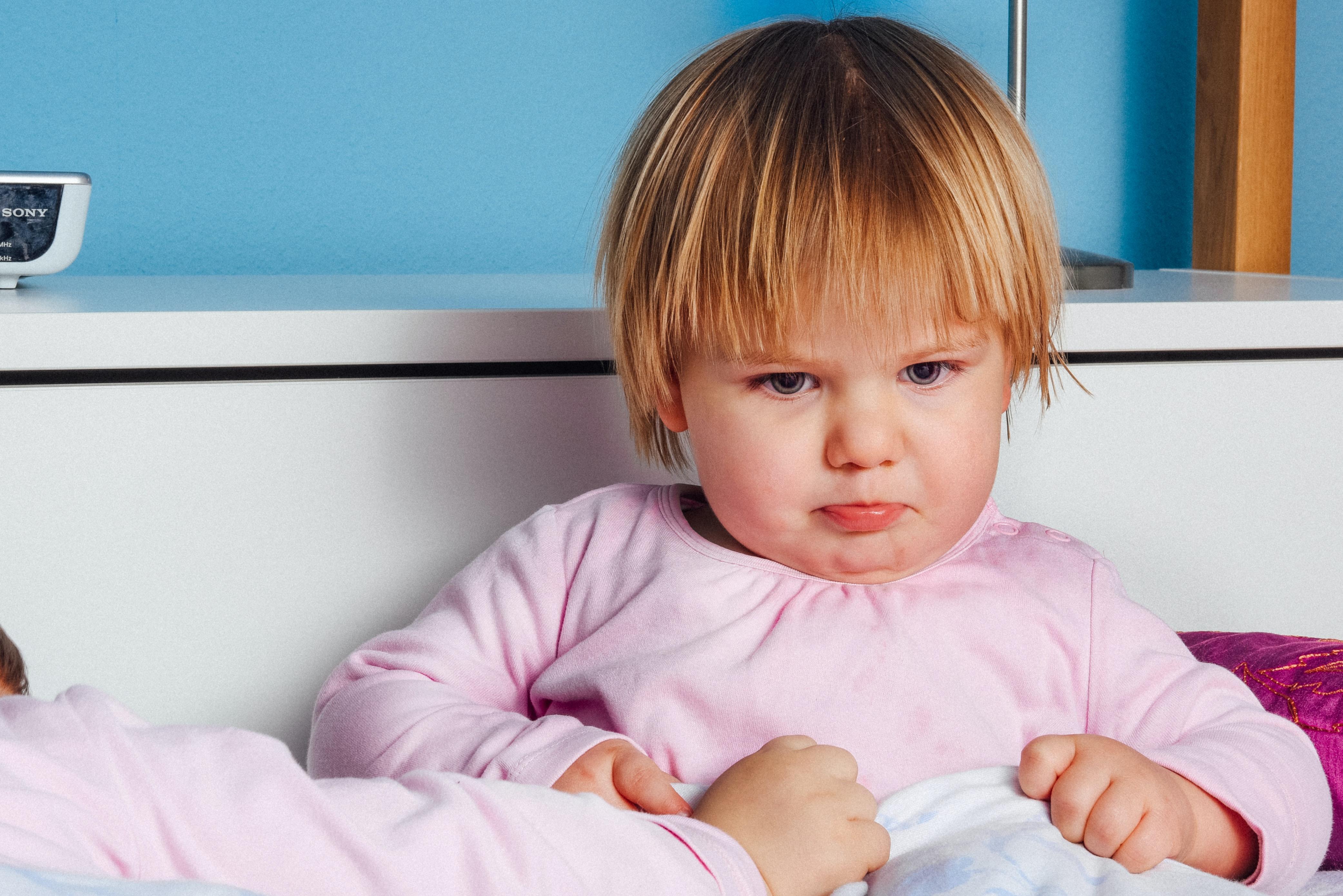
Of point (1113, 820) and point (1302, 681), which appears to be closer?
point (1113, 820)

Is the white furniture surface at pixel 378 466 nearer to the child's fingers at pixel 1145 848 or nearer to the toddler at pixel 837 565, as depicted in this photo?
the toddler at pixel 837 565

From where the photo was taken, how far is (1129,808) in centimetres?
53

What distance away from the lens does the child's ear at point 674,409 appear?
64 centimetres

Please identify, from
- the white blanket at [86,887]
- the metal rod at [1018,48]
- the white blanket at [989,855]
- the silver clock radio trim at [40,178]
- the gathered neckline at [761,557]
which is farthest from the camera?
the metal rod at [1018,48]

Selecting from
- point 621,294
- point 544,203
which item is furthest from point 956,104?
point 544,203

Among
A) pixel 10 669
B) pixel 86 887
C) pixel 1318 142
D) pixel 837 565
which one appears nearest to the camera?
pixel 86 887

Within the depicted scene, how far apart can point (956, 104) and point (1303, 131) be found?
0.91m

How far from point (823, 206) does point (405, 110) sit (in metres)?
0.71

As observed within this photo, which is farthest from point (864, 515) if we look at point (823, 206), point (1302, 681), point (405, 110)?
point (405, 110)

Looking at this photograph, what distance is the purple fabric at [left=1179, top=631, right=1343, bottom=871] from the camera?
66cm

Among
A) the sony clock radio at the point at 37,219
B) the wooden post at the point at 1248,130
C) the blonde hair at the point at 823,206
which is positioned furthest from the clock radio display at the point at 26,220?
the wooden post at the point at 1248,130

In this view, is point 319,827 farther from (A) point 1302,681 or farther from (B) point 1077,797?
(A) point 1302,681

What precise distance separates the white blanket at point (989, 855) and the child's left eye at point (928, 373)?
18 centimetres

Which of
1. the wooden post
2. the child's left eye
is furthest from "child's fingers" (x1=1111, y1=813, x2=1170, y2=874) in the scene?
the wooden post
